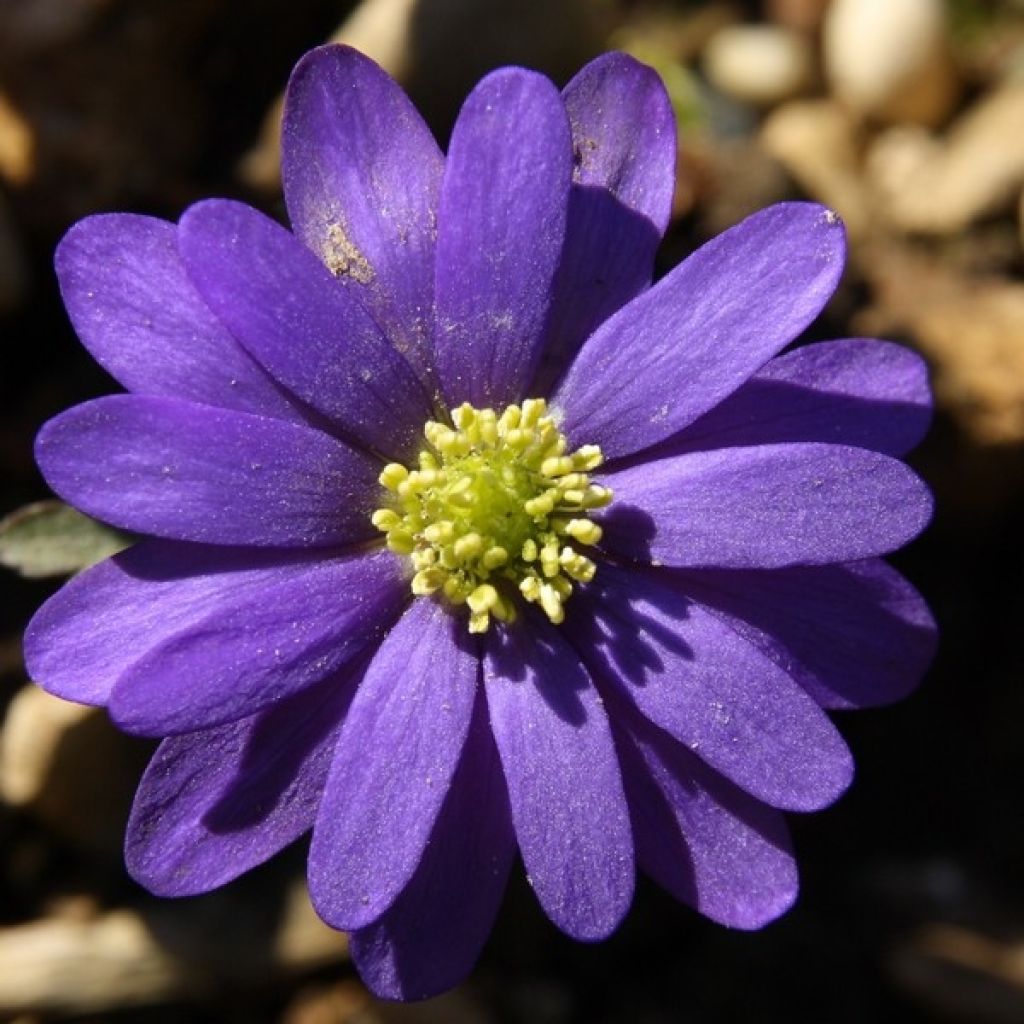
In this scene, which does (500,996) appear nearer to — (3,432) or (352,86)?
(3,432)

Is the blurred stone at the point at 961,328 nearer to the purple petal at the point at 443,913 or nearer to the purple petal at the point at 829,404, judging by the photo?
the purple petal at the point at 829,404

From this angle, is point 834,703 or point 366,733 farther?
point 834,703

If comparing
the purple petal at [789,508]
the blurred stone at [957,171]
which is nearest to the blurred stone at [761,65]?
the blurred stone at [957,171]

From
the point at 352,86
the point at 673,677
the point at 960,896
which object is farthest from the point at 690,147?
the point at 960,896

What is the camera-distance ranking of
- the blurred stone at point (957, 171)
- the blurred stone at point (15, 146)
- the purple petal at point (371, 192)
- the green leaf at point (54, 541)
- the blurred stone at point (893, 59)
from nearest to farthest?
the purple petal at point (371, 192)
the green leaf at point (54, 541)
the blurred stone at point (15, 146)
the blurred stone at point (957, 171)
the blurred stone at point (893, 59)

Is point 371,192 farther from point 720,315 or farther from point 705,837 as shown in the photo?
point 705,837

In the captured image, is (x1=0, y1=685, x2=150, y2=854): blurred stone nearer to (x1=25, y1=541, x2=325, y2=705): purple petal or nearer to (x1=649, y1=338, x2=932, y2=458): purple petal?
(x1=25, y1=541, x2=325, y2=705): purple petal

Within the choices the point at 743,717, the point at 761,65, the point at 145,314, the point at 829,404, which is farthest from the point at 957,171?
the point at 145,314
